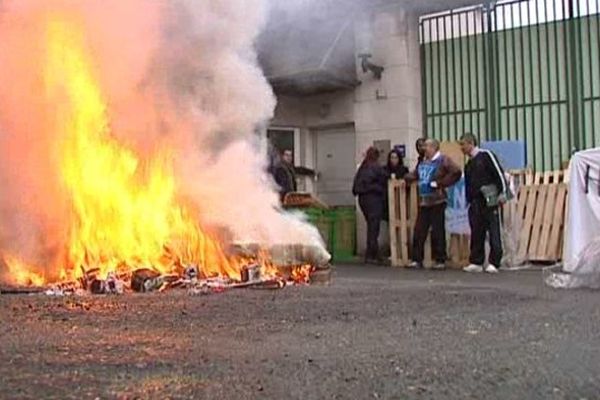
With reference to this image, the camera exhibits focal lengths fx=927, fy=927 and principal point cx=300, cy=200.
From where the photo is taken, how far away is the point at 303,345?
496 centimetres

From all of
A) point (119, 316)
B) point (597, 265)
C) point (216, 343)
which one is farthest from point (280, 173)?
point (216, 343)

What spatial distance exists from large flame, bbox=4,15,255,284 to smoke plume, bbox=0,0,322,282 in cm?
9

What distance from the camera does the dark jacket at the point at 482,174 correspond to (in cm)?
1154

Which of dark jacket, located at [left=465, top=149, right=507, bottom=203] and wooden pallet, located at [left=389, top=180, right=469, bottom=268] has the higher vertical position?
dark jacket, located at [left=465, top=149, right=507, bottom=203]

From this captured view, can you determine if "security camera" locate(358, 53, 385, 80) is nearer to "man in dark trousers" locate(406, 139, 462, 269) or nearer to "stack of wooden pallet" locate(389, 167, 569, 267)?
"stack of wooden pallet" locate(389, 167, 569, 267)

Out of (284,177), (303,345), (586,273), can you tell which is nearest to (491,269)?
(586,273)

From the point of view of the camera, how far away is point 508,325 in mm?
5777

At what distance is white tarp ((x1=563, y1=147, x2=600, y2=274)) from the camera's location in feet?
32.2

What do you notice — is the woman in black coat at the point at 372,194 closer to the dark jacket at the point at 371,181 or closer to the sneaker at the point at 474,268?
the dark jacket at the point at 371,181

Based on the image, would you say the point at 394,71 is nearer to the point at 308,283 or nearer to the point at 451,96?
the point at 451,96

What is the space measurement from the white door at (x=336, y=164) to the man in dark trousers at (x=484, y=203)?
4034 mm

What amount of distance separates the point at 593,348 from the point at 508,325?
3.01 feet

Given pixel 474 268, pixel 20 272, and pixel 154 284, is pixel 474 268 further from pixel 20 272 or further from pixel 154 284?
pixel 20 272

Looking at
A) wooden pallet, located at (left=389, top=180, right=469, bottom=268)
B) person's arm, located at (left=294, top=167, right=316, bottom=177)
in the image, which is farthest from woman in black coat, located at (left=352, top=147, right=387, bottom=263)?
person's arm, located at (left=294, top=167, right=316, bottom=177)
